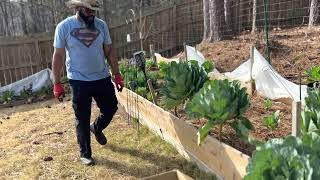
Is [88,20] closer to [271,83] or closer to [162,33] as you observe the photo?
[271,83]

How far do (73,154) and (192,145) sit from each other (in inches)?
64.2

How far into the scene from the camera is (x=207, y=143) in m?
3.90

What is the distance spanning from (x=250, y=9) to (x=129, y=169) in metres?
10.8

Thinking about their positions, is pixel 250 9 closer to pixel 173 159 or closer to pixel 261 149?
pixel 173 159

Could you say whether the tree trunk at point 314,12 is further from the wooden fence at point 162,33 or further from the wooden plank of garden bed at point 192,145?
the wooden plank of garden bed at point 192,145

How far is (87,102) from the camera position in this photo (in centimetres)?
457

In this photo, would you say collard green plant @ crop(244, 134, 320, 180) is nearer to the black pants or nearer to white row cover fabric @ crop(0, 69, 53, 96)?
the black pants

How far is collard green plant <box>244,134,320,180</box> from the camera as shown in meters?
2.12

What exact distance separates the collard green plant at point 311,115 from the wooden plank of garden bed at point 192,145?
0.49m

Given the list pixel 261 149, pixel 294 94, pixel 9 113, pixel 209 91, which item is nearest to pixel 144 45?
Result: pixel 9 113

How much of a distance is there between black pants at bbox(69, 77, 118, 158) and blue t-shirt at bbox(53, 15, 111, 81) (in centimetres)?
8

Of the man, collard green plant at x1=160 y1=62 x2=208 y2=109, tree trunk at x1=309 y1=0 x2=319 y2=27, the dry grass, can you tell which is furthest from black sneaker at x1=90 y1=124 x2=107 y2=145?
tree trunk at x1=309 y1=0 x2=319 y2=27

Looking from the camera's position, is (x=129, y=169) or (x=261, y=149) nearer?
(x=261, y=149)

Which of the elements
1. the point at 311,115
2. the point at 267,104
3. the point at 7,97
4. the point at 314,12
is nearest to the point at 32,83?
the point at 7,97
